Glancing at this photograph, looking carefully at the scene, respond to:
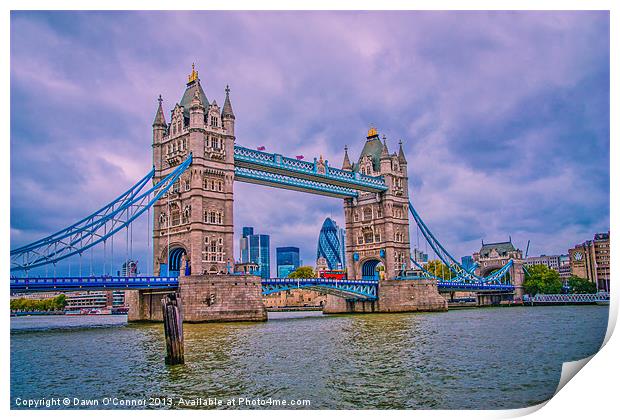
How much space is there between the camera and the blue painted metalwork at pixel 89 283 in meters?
37.5

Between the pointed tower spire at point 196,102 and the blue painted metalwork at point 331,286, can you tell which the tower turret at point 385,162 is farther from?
the pointed tower spire at point 196,102

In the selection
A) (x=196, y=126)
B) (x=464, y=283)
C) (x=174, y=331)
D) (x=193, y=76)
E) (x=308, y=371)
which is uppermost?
(x=193, y=76)

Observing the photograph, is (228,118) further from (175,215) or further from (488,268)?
(488,268)

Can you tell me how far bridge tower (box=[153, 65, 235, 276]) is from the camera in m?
50.0

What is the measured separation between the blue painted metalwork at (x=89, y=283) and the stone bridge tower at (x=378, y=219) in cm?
3268

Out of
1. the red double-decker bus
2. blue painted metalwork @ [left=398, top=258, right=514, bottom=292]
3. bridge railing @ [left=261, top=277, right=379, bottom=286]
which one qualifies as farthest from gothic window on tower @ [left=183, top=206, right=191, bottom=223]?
the red double-decker bus

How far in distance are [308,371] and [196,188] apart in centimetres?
3223

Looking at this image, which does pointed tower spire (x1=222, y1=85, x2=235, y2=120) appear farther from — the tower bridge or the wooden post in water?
the wooden post in water

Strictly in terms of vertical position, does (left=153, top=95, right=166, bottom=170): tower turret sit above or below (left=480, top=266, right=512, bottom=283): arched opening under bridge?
above

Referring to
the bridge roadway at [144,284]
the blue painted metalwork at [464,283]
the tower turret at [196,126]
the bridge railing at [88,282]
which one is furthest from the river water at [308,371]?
the blue painted metalwork at [464,283]

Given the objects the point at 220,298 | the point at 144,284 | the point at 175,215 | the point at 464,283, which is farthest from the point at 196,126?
the point at 464,283

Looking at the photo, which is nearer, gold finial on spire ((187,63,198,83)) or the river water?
the river water

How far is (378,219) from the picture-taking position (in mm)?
72438
